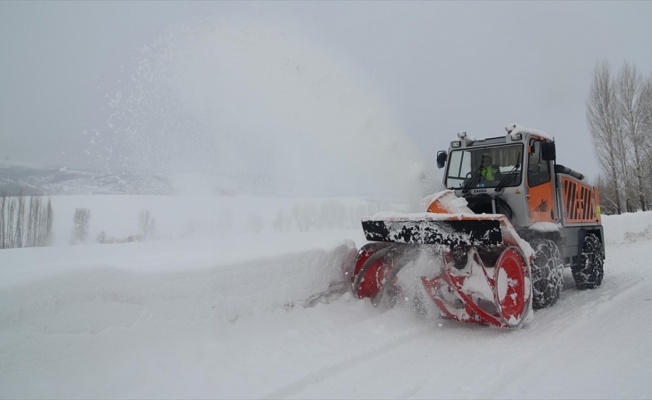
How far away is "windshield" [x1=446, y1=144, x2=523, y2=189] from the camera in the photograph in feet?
20.8

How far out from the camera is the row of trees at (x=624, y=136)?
2678 cm

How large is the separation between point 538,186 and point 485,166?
79 cm

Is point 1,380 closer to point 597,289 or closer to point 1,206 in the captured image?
point 597,289

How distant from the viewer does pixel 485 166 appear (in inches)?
261

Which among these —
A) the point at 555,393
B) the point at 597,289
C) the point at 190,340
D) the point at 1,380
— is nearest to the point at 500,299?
the point at 555,393

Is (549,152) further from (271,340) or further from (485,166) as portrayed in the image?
(271,340)

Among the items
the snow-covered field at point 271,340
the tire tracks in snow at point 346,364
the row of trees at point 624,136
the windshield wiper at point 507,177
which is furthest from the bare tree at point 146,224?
the row of trees at point 624,136

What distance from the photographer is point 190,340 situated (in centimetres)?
411

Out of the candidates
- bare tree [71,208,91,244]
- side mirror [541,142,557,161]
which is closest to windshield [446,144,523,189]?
side mirror [541,142,557,161]

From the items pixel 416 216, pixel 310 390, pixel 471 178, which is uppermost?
pixel 471 178

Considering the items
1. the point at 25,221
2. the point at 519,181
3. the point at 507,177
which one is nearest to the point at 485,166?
the point at 507,177

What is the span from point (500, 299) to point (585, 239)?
4.23m

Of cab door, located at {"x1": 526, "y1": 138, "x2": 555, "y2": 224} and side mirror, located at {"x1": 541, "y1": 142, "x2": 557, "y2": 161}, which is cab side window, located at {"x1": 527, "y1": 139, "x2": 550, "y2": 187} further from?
side mirror, located at {"x1": 541, "y1": 142, "x2": 557, "y2": 161}

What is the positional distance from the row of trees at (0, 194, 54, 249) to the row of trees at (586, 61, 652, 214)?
30.1 m
